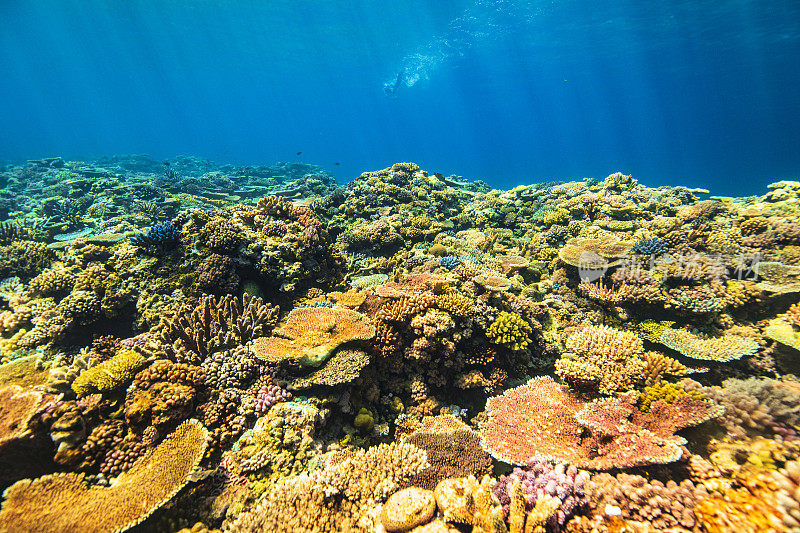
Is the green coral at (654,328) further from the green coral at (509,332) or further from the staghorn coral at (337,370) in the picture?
the staghorn coral at (337,370)

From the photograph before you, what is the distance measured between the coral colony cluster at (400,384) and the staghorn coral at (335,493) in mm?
24

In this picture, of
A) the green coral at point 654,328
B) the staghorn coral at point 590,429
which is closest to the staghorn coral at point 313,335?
the staghorn coral at point 590,429

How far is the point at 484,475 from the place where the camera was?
4164 mm

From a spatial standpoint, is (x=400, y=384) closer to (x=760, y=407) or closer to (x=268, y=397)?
(x=268, y=397)

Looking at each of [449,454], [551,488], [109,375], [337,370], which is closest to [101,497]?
[109,375]

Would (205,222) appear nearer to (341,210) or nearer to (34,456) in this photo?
(34,456)

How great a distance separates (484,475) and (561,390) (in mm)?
2196

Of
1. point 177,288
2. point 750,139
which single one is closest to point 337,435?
point 177,288

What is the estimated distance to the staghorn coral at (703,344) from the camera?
5500 millimetres

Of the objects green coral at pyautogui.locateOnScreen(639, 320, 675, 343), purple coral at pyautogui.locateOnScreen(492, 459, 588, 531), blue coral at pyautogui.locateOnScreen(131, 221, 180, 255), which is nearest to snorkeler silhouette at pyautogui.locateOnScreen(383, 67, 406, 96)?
blue coral at pyautogui.locateOnScreen(131, 221, 180, 255)

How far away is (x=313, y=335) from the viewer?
5055mm

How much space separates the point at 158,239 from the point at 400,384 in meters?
6.94

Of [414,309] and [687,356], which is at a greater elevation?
[414,309]

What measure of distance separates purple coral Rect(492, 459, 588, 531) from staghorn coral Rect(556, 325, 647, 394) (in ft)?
6.13
